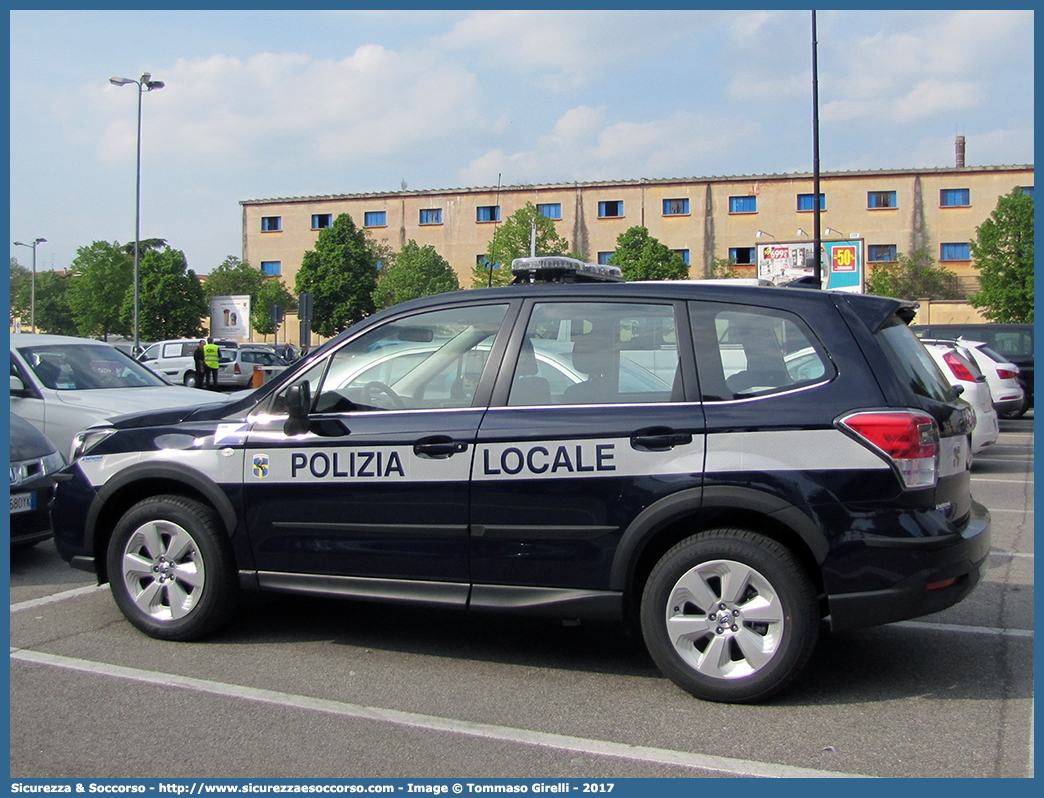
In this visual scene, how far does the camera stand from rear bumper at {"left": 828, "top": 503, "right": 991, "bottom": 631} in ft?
12.8

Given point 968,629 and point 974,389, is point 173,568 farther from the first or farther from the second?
point 974,389

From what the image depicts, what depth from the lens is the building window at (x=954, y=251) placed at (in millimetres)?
56094

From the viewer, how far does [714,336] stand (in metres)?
4.30

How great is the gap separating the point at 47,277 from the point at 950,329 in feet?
280

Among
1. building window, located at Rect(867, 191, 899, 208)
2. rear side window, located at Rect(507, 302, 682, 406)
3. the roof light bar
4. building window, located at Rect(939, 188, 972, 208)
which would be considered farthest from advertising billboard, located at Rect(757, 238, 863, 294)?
building window, located at Rect(939, 188, 972, 208)

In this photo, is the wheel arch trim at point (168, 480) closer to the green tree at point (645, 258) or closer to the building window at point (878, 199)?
the green tree at point (645, 258)

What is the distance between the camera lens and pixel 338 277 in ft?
179

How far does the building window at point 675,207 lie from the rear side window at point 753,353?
184 feet

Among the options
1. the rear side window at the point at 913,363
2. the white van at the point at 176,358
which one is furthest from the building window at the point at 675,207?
the rear side window at the point at 913,363

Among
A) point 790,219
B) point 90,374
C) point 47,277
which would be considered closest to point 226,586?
point 90,374

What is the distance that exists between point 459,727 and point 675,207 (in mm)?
57498
